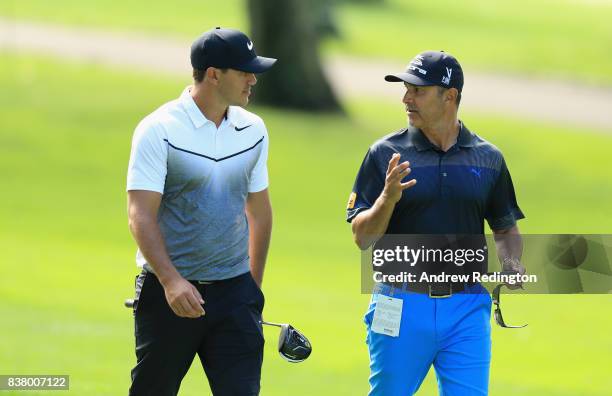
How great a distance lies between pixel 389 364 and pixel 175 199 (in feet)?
4.03

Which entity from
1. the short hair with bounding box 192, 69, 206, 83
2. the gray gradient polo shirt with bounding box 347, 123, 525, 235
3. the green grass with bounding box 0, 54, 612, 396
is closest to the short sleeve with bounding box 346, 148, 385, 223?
the gray gradient polo shirt with bounding box 347, 123, 525, 235

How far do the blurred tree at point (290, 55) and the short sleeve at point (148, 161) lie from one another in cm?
2178

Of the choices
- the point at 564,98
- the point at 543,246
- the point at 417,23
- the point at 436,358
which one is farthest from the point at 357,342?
the point at 417,23

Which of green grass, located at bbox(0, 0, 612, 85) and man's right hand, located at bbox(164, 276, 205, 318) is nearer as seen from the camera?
man's right hand, located at bbox(164, 276, 205, 318)

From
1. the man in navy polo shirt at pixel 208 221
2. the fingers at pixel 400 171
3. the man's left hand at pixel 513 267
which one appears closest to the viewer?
the fingers at pixel 400 171

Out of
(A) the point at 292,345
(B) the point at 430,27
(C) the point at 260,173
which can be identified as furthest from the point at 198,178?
(B) the point at 430,27

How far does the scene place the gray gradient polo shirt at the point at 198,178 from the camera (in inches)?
259

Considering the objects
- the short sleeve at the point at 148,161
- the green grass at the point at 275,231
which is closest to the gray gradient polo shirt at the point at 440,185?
the short sleeve at the point at 148,161

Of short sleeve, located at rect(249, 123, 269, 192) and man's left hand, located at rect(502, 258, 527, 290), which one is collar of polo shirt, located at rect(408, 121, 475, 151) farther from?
short sleeve, located at rect(249, 123, 269, 192)

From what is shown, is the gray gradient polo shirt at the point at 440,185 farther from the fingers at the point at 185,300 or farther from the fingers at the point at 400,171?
the fingers at the point at 185,300

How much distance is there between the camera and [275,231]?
66.8ft

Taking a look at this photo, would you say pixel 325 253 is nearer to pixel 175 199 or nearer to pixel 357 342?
pixel 357 342

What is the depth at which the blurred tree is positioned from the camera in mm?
28703

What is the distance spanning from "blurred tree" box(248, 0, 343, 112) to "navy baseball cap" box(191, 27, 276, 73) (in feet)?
70.6
